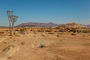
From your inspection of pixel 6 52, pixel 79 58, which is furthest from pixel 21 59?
pixel 79 58

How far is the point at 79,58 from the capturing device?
5.90 meters

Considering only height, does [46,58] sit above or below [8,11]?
below

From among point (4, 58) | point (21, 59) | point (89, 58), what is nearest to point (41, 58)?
point (21, 59)

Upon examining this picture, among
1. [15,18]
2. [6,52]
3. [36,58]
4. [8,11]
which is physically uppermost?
[8,11]

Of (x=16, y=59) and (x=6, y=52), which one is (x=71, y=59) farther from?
(x=6, y=52)

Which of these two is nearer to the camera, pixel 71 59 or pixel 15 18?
pixel 71 59

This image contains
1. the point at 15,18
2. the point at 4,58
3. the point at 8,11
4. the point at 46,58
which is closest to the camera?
the point at 4,58

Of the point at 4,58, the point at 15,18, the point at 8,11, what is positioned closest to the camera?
the point at 4,58

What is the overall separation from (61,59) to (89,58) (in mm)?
1841

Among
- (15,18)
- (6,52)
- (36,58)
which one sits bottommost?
(36,58)

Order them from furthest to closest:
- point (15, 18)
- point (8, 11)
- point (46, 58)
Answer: point (15, 18), point (8, 11), point (46, 58)

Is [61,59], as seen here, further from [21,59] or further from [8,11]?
[8,11]

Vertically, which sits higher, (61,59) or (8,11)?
(8,11)

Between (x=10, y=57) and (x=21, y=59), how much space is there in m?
0.77
